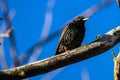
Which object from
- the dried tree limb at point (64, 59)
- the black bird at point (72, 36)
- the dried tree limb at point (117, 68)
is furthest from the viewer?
the black bird at point (72, 36)

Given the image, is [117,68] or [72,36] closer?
[117,68]

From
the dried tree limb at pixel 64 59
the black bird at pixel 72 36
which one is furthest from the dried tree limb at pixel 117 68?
the black bird at pixel 72 36

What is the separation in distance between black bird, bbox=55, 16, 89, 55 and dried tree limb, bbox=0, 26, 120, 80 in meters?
1.53

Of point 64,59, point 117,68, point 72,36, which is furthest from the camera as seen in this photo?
point 72,36

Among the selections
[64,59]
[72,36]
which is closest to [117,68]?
[64,59]

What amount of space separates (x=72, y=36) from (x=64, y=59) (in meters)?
2.09

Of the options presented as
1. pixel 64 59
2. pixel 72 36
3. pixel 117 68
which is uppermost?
pixel 72 36

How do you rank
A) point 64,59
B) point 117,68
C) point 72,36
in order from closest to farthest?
point 64,59 < point 117,68 < point 72,36

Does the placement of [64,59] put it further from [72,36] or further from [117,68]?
[72,36]

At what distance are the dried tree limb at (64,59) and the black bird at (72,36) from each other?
1.53 metres

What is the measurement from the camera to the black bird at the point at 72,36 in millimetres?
4543

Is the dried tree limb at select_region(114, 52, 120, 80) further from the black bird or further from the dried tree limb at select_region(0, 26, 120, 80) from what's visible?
the black bird

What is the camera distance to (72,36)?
4.67m

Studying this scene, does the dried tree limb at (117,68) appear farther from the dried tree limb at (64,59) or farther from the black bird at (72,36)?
the black bird at (72,36)
